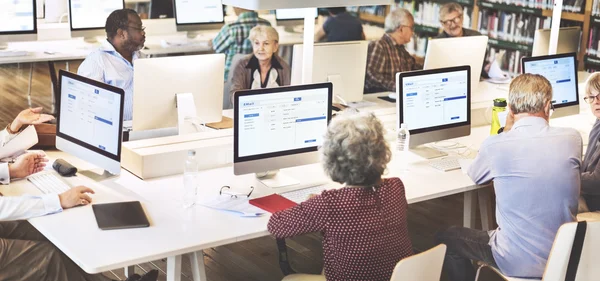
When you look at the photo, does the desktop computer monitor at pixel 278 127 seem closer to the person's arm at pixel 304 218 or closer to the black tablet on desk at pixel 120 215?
the black tablet on desk at pixel 120 215

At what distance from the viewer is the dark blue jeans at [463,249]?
3.48m

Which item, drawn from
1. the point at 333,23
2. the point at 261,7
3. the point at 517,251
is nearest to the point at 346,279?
the point at 517,251

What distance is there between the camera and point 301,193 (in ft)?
11.7

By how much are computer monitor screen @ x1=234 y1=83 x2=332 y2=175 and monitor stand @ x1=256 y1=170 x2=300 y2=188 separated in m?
0.08

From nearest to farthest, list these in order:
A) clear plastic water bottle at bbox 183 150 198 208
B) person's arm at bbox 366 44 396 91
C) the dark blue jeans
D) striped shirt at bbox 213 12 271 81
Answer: clear plastic water bottle at bbox 183 150 198 208
the dark blue jeans
person's arm at bbox 366 44 396 91
striped shirt at bbox 213 12 271 81

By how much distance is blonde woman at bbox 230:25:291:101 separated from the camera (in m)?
5.27

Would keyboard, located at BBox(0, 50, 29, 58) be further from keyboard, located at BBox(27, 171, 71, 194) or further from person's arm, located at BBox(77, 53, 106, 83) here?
keyboard, located at BBox(27, 171, 71, 194)

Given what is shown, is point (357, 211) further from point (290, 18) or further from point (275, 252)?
point (290, 18)

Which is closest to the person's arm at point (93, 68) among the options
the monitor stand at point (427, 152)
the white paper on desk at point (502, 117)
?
the monitor stand at point (427, 152)

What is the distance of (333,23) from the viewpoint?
7.59 metres

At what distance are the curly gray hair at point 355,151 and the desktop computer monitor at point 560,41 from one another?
336 centimetres

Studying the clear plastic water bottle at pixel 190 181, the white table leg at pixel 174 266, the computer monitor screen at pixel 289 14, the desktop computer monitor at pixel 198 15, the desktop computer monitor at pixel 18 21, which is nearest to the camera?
the white table leg at pixel 174 266

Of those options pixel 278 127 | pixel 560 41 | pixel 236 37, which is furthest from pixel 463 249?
pixel 236 37

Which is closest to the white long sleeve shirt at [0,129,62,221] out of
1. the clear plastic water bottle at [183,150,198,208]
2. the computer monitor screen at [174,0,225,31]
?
the clear plastic water bottle at [183,150,198,208]
